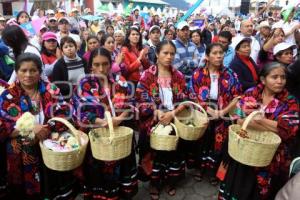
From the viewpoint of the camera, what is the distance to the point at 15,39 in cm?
411

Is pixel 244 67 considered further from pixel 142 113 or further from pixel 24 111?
pixel 24 111

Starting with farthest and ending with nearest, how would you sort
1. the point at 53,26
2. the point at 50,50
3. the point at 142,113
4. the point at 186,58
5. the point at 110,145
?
1. the point at 53,26
2. the point at 186,58
3. the point at 50,50
4. the point at 142,113
5. the point at 110,145

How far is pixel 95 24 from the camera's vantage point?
12.3 m

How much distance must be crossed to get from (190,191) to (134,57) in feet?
8.40

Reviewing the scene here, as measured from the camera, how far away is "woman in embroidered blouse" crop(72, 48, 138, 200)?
3.03m

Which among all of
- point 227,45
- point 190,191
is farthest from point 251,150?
point 227,45

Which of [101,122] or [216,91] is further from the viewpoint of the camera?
[216,91]

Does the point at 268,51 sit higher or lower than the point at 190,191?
higher

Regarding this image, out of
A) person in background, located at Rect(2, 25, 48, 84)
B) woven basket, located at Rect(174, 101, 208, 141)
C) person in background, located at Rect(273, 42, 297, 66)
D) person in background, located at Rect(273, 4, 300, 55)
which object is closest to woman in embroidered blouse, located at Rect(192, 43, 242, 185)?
woven basket, located at Rect(174, 101, 208, 141)

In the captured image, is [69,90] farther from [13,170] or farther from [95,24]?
[95,24]

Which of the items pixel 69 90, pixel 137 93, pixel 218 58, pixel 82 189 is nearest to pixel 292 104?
pixel 218 58

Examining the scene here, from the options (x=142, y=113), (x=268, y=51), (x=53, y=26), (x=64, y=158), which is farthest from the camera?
(x=53, y=26)

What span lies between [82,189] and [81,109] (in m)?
0.88

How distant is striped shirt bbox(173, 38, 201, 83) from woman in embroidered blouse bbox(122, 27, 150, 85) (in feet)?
Answer: 1.83
